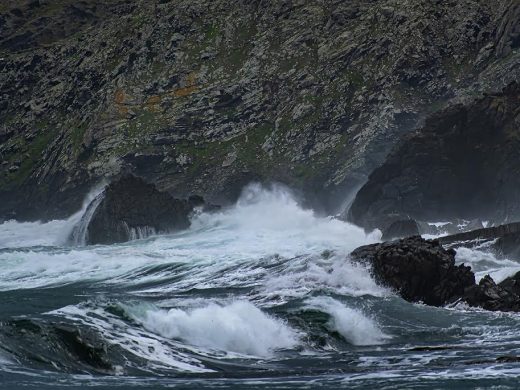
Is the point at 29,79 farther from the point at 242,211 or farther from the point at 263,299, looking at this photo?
the point at 263,299

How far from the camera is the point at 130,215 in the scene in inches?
2830

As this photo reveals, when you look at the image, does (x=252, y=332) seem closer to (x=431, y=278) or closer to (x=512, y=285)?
(x=431, y=278)

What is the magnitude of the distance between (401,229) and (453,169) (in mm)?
11586

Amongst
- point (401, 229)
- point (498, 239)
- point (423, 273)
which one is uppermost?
point (401, 229)

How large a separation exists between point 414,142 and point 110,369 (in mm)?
48440

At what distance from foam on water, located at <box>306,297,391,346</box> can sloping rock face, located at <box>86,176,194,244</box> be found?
43.5 m

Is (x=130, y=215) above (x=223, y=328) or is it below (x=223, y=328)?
above

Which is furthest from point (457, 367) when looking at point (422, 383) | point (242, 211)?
point (242, 211)

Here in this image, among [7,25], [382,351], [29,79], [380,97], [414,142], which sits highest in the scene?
[7,25]

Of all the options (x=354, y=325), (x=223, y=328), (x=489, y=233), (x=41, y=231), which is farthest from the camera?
(x=41, y=231)

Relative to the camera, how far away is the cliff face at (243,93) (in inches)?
3329

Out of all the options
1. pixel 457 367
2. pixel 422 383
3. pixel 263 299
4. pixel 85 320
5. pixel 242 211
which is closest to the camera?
pixel 422 383

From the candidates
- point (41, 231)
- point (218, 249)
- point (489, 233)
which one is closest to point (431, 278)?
point (489, 233)

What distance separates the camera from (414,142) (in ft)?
217
